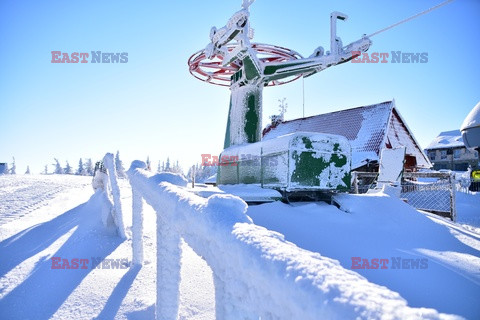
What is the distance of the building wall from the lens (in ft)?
102

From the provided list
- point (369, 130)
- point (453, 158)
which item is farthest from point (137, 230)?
point (453, 158)

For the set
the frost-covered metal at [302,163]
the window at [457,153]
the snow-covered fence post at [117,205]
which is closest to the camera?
the frost-covered metal at [302,163]

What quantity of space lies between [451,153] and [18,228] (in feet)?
134

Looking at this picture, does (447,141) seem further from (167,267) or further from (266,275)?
(266,275)

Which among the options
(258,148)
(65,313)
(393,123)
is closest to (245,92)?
(258,148)

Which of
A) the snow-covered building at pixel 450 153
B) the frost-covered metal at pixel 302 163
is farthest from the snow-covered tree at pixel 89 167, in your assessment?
the snow-covered building at pixel 450 153

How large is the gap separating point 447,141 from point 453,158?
2.66 meters

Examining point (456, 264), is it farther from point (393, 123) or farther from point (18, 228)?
point (393, 123)

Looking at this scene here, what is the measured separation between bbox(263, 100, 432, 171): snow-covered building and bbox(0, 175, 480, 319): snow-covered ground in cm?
824

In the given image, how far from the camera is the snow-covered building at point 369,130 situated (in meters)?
12.4

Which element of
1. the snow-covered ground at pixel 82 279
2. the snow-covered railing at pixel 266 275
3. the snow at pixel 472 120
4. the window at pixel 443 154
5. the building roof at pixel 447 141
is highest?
the building roof at pixel 447 141

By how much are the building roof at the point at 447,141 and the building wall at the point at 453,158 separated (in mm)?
588

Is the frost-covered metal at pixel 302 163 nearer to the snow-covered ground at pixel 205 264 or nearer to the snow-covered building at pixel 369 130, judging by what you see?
the snow-covered ground at pixel 205 264

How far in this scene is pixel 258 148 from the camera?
17.9 ft
